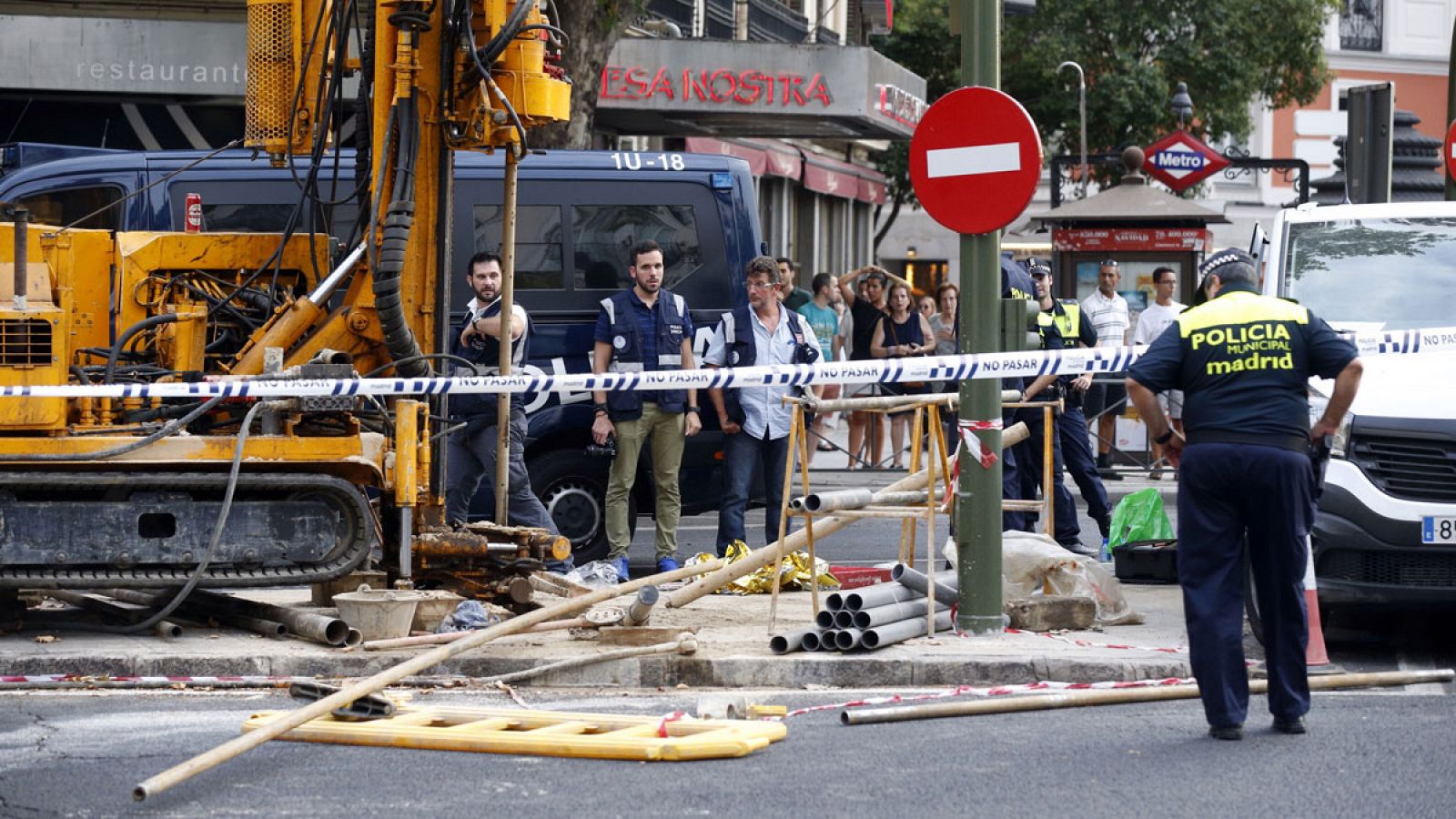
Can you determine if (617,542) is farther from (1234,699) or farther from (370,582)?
(1234,699)

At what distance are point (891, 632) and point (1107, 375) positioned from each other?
418 inches

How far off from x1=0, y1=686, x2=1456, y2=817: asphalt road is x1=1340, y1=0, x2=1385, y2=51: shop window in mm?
52493

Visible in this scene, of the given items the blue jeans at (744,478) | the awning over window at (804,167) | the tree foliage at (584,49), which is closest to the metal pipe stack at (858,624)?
the blue jeans at (744,478)

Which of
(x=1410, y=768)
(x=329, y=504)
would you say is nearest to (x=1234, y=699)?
(x=1410, y=768)

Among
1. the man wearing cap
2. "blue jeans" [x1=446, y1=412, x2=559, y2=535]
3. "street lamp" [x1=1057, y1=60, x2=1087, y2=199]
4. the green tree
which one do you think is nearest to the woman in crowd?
"street lamp" [x1=1057, y1=60, x2=1087, y2=199]

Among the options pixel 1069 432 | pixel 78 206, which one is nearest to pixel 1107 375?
pixel 1069 432

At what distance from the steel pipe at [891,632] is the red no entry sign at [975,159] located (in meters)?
1.72

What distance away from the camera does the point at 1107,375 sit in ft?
63.0

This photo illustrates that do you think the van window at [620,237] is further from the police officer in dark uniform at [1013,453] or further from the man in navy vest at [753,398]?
the police officer in dark uniform at [1013,453]

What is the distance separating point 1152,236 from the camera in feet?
69.7

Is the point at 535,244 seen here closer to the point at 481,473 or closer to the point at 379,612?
the point at 481,473

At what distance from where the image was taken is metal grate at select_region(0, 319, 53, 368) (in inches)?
361

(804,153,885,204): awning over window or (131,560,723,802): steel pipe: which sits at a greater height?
(804,153,885,204): awning over window

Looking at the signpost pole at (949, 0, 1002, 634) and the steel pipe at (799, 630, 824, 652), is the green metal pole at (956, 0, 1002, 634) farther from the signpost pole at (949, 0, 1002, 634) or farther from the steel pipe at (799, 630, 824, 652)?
the steel pipe at (799, 630, 824, 652)
